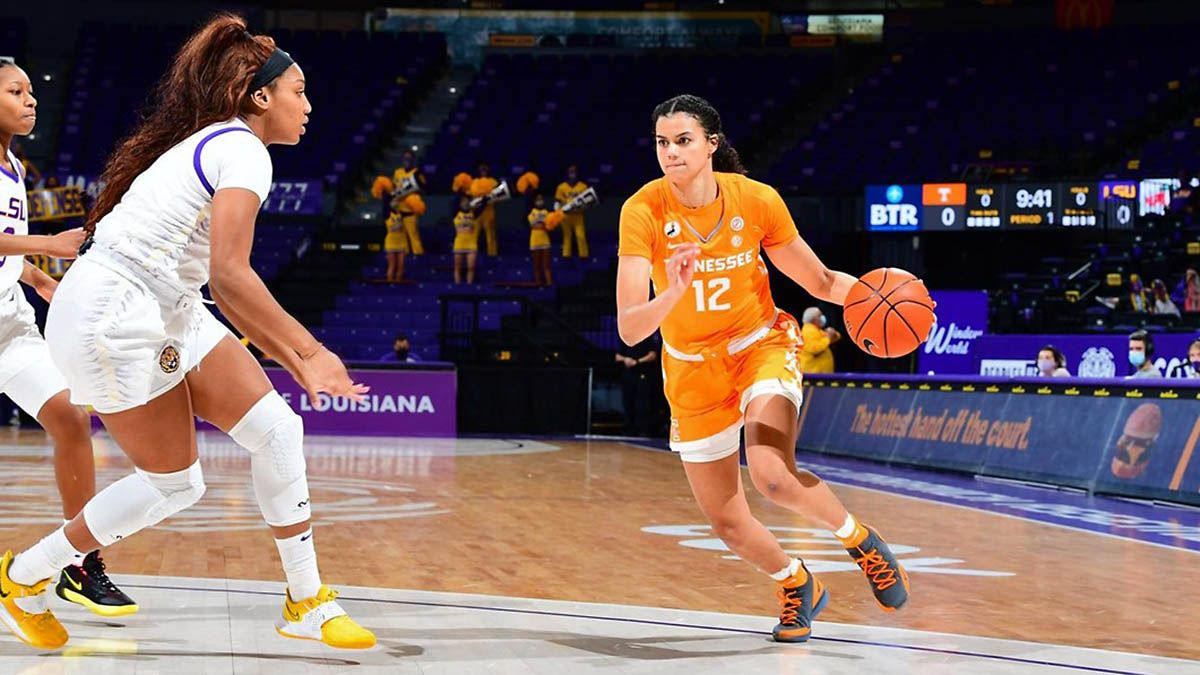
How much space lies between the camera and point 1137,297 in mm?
20391

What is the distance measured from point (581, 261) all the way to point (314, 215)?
4822 millimetres

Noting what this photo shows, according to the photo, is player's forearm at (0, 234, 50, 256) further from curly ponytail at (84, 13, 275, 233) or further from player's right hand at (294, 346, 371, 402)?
player's right hand at (294, 346, 371, 402)

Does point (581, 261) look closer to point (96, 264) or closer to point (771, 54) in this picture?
point (771, 54)

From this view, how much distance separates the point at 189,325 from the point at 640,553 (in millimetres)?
3891

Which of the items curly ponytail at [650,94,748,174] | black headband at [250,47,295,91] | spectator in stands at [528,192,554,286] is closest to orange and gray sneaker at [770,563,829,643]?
curly ponytail at [650,94,748,174]

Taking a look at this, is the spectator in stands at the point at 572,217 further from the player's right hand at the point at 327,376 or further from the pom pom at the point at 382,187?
the player's right hand at the point at 327,376

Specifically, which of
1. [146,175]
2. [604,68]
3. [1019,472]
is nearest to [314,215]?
[604,68]

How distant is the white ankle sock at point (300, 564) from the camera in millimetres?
4777

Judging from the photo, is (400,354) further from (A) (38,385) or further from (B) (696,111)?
(B) (696,111)

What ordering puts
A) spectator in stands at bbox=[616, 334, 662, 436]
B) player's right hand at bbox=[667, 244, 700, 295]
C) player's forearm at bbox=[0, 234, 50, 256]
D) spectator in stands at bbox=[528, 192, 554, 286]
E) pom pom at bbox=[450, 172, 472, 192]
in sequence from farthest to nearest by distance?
1. pom pom at bbox=[450, 172, 472, 192]
2. spectator in stands at bbox=[528, 192, 554, 286]
3. spectator in stands at bbox=[616, 334, 662, 436]
4. player's forearm at bbox=[0, 234, 50, 256]
5. player's right hand at bbox=[667, 244, 700, 295]

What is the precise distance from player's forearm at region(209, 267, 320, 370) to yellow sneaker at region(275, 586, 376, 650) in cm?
86

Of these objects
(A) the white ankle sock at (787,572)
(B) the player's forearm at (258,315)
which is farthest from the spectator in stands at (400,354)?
(B) the player's forearm at (258,315)

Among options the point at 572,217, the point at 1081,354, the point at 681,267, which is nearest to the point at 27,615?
the point at 681,267

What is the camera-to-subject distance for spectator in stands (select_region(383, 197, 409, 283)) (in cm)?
2439
